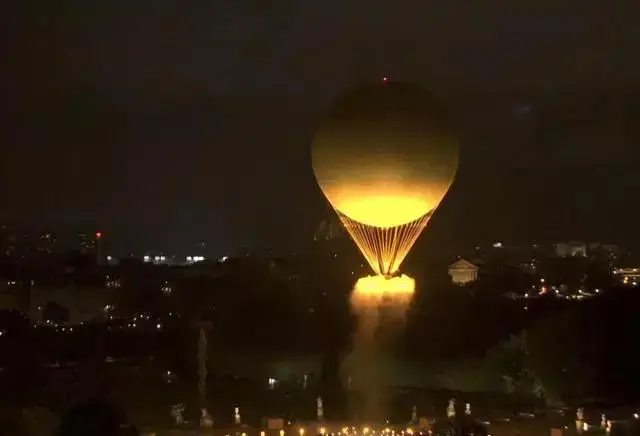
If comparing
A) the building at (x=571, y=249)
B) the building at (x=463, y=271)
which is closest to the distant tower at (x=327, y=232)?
the building at (x=463, y=271)

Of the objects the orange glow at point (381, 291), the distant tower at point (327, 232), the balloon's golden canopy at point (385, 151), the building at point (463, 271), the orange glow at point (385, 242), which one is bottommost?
the orange glow at point (381, 291)

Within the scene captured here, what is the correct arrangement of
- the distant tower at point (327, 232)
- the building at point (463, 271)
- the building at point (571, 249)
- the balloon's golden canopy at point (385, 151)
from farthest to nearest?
the building at point (571, 249)
the distant tower at point (327, 232)
the building at point (463, 271)
the balloon's golden canopy at point (385, 151)

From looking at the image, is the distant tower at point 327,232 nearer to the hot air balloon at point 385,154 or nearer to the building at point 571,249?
the building at point 571,249

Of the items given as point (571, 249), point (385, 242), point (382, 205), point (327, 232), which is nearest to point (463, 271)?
point (327, 232)

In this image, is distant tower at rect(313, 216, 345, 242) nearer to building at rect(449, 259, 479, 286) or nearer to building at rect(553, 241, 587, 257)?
building at rect(449, 259, 479, 286)

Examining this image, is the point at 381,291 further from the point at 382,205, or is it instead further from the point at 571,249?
the point at 571,249

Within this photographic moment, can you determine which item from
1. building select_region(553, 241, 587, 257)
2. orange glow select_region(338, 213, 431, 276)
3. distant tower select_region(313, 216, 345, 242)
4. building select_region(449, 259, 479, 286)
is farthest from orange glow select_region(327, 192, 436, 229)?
building select_region(553, 241, 587, 257)
